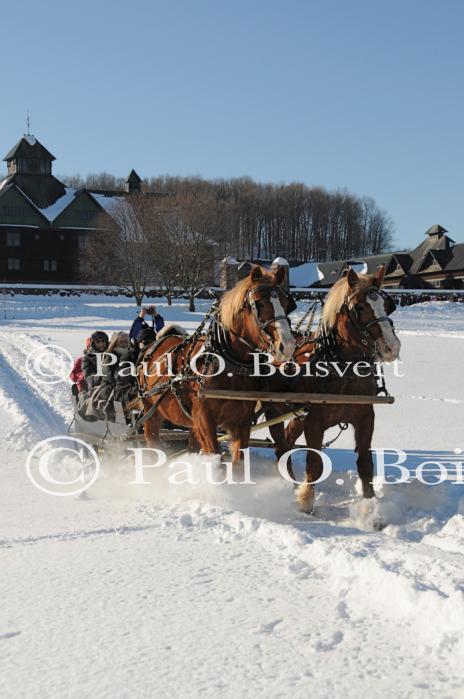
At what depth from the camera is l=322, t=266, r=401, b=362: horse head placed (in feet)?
18.8

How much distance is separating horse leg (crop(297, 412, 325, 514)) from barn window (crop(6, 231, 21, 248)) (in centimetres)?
5637

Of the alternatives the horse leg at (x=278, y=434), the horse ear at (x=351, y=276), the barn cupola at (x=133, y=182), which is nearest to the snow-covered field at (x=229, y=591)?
the horse leg at (x=278, y=434)

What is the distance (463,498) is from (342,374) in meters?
1.43

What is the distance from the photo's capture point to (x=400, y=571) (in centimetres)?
393

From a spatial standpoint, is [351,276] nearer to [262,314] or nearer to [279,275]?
[279,275]

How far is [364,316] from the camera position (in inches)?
232

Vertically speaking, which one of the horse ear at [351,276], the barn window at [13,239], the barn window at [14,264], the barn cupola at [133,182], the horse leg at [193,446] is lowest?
the horse leg at [193,446]

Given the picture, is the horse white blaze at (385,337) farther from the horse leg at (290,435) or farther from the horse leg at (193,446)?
the horse leg at (193,446)

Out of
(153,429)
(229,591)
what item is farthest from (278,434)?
(229,591)

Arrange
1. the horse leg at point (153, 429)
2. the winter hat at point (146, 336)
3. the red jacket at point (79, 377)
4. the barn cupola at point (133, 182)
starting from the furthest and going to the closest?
the barn cupola at point (133, 182) → the winter hat at point (146, 336) → the red jacket at point (79, 377) → the horse leg at point (153, 429)

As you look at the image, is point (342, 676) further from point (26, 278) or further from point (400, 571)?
point (26, 278)

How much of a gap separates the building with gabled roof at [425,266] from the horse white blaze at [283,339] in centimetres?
5455

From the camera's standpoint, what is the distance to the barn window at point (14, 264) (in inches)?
2308

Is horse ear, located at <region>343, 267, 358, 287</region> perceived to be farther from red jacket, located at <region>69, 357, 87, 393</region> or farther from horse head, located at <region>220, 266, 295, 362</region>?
red jacket, located at <region>69, 357, 87, 393</region>
